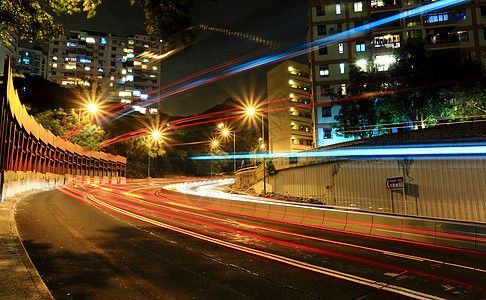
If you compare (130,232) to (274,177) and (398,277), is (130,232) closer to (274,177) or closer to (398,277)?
(398,277)

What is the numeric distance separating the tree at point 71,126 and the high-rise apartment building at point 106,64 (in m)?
66.6

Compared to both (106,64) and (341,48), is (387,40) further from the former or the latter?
(106,64)

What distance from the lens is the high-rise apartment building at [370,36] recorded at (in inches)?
1748

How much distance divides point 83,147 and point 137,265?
158 ft

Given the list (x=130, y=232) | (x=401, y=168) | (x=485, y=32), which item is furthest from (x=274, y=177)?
(x=485, y=32)

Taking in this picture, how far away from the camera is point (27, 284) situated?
184 inches

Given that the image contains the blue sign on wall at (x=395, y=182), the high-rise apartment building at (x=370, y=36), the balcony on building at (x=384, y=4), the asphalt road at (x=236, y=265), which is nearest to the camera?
the asphalt road at (x=236, y=265)

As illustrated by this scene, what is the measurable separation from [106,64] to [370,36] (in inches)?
4253

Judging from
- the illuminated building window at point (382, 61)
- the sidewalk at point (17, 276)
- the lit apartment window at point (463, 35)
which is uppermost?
the lit apartment window at point (463, 35)

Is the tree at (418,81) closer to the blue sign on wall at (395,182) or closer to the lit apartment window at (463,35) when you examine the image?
the blue sign on wall at (395,182)

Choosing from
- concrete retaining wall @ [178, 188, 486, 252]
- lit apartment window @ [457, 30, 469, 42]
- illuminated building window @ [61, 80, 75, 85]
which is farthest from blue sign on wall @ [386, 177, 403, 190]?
illuminated building window @ [61, 80, 75, 85]

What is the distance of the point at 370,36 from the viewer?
48.8m

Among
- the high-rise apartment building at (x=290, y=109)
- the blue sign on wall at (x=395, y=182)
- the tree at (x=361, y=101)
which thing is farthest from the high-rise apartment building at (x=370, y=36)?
the blue sign on wall at (x=395, y=182)

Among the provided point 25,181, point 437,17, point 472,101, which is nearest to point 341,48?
point 437,17
